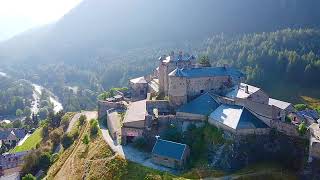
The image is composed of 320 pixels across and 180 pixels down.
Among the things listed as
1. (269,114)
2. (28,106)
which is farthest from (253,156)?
(28,106)

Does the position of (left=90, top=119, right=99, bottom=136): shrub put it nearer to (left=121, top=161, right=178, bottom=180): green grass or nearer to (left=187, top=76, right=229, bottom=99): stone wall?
(left=121, top=161, right=178, bottom=180): green grass

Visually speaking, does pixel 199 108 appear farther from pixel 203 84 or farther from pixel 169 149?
pixel 169 149

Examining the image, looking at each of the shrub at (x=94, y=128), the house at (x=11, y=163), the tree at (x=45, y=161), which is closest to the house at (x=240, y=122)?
the shrub at (x=94, y=128)

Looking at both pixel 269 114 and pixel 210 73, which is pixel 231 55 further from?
pixel 269 114

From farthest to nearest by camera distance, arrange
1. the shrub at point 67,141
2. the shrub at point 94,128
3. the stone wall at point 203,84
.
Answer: the shrub at point 67,141
the shrub at point 94,128
the stone wall at point 203,84

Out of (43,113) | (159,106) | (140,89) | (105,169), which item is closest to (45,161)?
(140,89)

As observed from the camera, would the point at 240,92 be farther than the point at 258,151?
Yes

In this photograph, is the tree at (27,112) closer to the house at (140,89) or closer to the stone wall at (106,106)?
the stone wall at (106,106)
